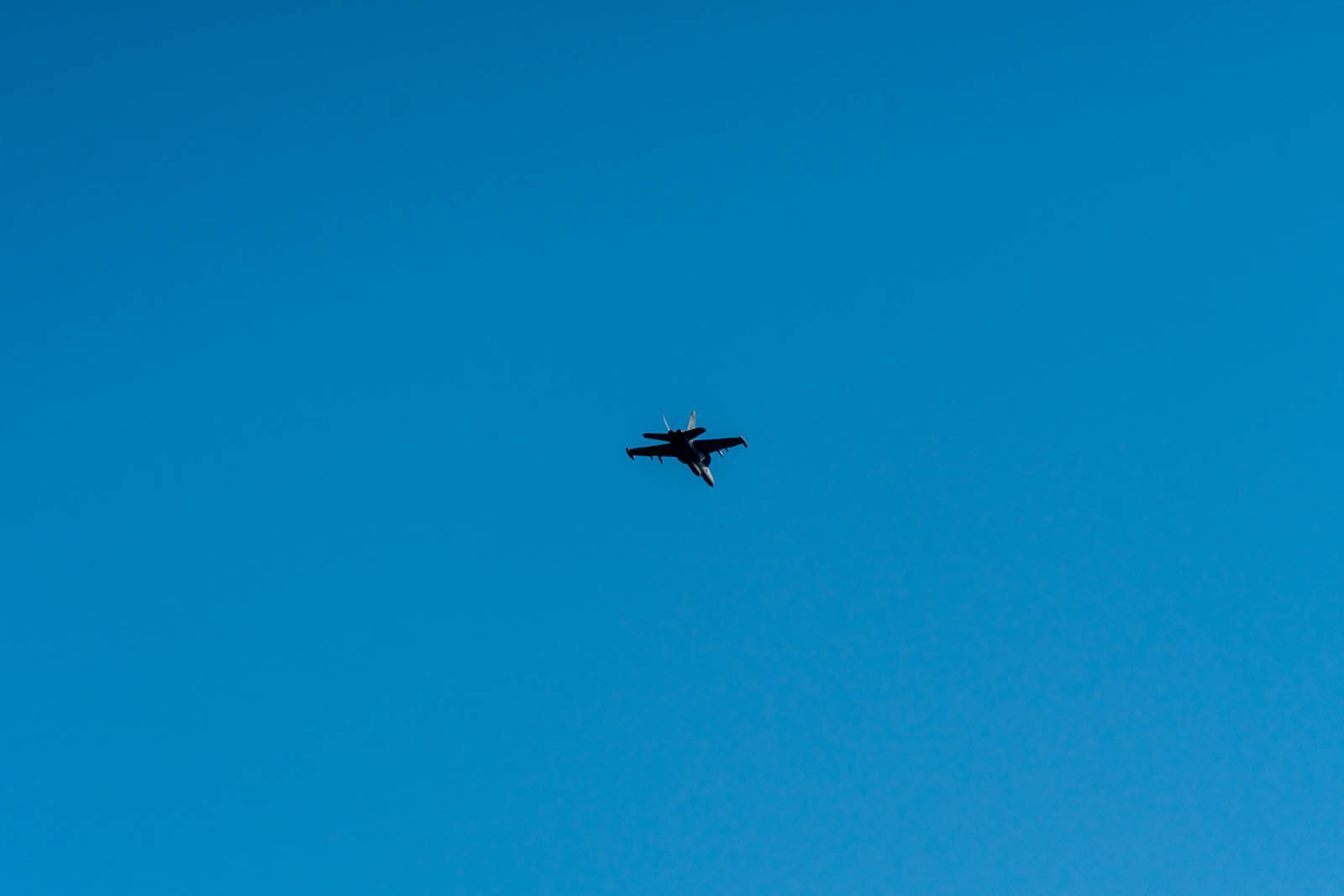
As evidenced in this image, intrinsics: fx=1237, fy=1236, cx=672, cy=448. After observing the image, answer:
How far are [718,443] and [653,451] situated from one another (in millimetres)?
5933

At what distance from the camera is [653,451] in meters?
104

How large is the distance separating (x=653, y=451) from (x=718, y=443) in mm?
5933

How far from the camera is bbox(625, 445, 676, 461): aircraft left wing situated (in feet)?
333

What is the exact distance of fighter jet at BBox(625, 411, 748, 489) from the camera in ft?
316

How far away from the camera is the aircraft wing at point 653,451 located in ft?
333

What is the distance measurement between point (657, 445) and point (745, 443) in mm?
7414

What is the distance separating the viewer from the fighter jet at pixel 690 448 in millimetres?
96438

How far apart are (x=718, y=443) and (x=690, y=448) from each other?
2.84 metres

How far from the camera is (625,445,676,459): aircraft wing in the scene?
10144 cm

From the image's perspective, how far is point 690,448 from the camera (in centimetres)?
9962

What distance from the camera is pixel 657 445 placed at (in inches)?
4045

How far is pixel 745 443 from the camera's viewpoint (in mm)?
101125

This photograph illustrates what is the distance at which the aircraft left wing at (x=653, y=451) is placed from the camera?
10144cm

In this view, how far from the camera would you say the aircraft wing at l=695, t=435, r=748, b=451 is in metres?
101
